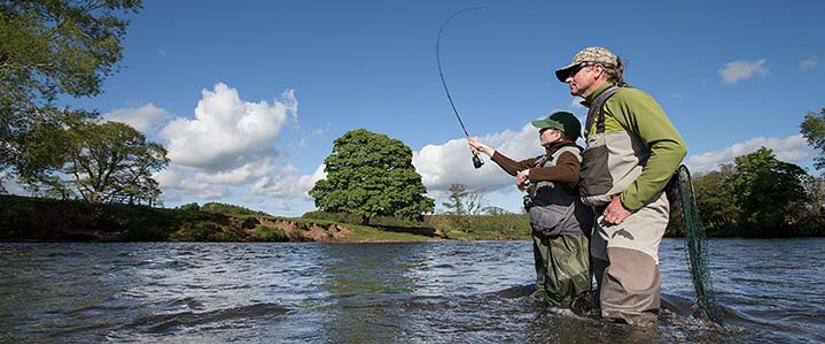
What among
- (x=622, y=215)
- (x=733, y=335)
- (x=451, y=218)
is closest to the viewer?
(x=622, y=215)

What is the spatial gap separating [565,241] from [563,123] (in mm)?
1311

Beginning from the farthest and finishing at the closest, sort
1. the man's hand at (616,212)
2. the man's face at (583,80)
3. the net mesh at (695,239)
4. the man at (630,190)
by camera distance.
A: the man's face at (583,80) → the net mesh at (695,239) → the man's hand at (616,212) → the man at (630,190)

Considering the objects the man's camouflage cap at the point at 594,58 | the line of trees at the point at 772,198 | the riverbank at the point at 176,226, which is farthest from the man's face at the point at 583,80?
the line of trees at the point at 772,198

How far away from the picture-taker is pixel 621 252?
3.54m

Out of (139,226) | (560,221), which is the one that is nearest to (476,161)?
(560,221)

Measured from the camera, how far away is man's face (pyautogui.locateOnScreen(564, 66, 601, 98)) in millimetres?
4051

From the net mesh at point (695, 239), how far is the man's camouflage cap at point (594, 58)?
3.58ft

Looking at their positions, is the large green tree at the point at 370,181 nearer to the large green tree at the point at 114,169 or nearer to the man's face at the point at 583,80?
the large green tree at the point at 114,169

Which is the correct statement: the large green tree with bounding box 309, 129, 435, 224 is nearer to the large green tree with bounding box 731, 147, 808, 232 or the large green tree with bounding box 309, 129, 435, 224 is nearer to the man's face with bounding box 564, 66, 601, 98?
the large green tree with bounding box 731, 147, 808, 232

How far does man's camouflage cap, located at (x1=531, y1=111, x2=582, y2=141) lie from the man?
48.9 inches

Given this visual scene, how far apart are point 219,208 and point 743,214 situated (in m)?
58.7

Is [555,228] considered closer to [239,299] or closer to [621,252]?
[621,252]

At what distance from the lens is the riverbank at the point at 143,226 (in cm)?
2151

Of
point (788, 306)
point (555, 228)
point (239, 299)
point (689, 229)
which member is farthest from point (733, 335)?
point (239, 299)
